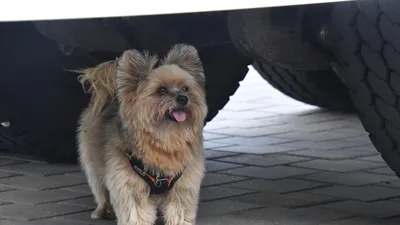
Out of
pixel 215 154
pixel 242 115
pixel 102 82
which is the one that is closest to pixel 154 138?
pixel 102 82

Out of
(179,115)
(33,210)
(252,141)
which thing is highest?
(179,115)

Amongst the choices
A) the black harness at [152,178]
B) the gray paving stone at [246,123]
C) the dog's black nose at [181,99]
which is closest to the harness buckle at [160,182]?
the black harness at [152,178]

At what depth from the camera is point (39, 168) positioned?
19.0ft

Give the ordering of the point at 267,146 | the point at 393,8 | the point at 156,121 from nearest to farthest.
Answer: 1. the point at 393,8
2. the point at 156,121
3. the point at 267,146

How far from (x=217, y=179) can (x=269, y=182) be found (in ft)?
1.03

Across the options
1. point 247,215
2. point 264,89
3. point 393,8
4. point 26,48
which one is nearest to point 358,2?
point 393,8

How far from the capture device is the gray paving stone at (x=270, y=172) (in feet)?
17.7

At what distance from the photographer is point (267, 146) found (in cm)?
637

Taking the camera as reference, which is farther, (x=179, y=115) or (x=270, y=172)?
(x=270, y=172)

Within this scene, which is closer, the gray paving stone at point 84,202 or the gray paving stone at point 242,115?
the gray paving stone at point 84,202

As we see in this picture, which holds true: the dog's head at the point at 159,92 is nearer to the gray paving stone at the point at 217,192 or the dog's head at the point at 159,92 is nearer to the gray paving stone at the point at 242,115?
the gray paving stone at the point at 217,192

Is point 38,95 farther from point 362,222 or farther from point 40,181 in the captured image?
point 362,222

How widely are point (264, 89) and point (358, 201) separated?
16.0ft

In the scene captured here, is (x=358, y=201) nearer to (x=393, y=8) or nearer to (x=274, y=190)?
(x=274, y=190)
